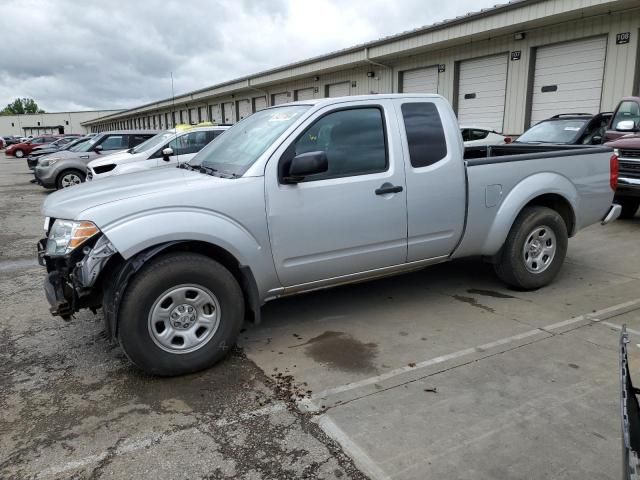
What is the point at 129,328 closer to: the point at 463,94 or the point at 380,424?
the point at 380,424

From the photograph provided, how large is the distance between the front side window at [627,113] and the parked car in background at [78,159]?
1140 cm

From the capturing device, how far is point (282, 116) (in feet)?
14.1

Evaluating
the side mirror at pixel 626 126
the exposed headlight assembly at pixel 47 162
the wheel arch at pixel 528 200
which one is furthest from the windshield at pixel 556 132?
the exposed headlight assembly at pixel 47 162

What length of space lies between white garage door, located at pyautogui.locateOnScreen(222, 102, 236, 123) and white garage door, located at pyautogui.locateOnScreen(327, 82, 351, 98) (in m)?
10.9

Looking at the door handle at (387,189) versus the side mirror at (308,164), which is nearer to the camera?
the side mirror at (308,164)

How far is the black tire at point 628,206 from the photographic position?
8710 millimetres

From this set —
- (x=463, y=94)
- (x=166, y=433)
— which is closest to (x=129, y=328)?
(x=166, y=433)

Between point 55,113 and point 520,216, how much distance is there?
11131cm

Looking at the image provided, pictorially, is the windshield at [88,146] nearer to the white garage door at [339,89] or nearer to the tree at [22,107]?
the white garage door at [339,89]

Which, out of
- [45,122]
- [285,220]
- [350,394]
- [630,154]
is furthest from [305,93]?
[45,122]

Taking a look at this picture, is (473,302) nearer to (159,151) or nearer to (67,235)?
(67,235)

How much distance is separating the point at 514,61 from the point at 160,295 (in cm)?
1428

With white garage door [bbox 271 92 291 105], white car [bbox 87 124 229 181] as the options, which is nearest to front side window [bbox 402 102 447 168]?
white car [bbox 87 124 229 181]

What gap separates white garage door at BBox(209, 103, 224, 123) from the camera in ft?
115
